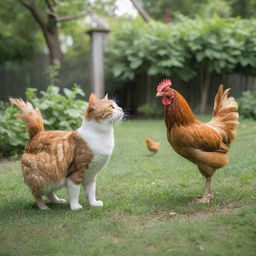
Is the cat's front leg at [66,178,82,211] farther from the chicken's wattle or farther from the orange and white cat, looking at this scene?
the chicken's wattle

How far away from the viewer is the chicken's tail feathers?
4965mm

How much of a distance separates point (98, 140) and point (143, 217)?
3.36 feet

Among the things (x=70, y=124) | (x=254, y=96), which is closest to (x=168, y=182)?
(x=70, y=124)

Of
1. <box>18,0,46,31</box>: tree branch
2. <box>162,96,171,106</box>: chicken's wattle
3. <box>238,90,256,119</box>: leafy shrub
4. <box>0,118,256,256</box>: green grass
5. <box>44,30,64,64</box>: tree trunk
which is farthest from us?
<box>44,30,64,64</box>: tree trunk

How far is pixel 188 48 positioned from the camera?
47.4 ft

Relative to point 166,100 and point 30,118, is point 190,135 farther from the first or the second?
point 30,118

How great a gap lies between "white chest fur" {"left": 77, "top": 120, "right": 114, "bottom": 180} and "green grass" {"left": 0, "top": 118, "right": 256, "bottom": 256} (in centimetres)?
58

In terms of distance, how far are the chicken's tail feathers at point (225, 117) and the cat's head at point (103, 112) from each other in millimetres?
1240

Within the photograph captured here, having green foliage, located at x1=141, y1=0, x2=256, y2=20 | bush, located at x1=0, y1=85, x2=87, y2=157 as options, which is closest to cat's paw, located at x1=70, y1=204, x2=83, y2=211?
bush, located at x1=0, y1=85, x2=87, y2=157

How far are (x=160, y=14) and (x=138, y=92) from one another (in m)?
10.7

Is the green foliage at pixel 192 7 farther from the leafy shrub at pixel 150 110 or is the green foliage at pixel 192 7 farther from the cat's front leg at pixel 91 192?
the cat's front leg at pixel 91 192

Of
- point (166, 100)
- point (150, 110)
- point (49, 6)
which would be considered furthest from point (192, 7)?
point (166, 100)

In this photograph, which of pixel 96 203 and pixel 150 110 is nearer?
pixel 96 203

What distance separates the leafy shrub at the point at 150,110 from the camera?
50.6ft
